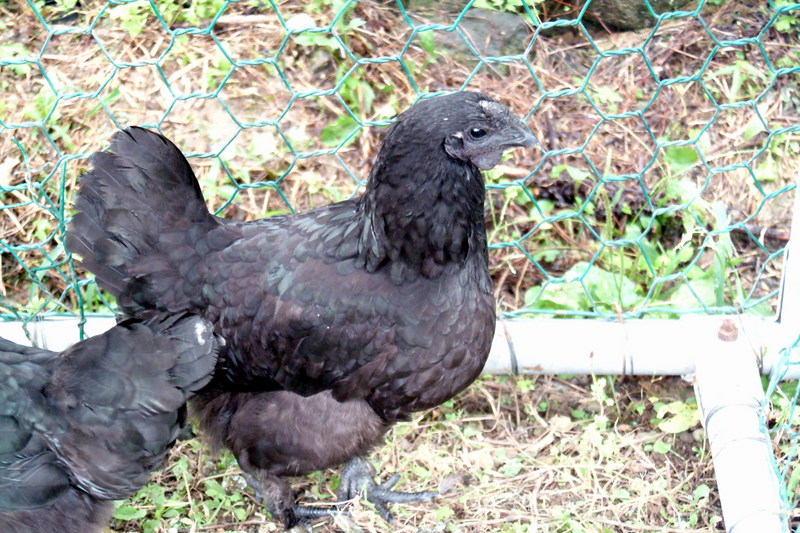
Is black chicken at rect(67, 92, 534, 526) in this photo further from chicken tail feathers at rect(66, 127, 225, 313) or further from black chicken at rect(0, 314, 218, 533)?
black chicken at rect(0, 314, 218, 533)

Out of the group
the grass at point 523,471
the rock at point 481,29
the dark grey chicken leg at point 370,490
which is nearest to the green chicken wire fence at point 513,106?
the rock at point 481,29

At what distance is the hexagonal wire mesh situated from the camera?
303 cm

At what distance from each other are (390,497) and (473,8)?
2.02 metres

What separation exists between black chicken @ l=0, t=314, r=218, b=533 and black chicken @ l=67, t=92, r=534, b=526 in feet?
0.65

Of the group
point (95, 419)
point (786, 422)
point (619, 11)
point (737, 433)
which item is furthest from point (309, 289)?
point (619, 11)

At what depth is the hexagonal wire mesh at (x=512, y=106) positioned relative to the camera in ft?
9.93

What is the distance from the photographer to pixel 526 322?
2.79 m

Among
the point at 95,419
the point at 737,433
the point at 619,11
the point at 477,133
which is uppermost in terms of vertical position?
the point at 477,133

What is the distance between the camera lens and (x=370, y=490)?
2623mm

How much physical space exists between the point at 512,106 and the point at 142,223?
1632 millimetres

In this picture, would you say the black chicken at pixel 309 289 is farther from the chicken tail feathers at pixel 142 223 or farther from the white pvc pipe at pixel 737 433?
the white pvc pipe at pixel 737 433

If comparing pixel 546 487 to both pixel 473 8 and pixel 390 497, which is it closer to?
pixel 390 497

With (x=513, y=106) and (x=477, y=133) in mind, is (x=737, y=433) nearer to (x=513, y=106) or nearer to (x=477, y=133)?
(x=477, y=133)

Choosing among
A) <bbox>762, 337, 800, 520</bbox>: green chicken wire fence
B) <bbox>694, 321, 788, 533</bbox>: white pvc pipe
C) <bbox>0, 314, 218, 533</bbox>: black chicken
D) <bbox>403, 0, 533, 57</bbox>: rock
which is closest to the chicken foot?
<bbox>0, 314, 218, 533</bbox>: black chicken
